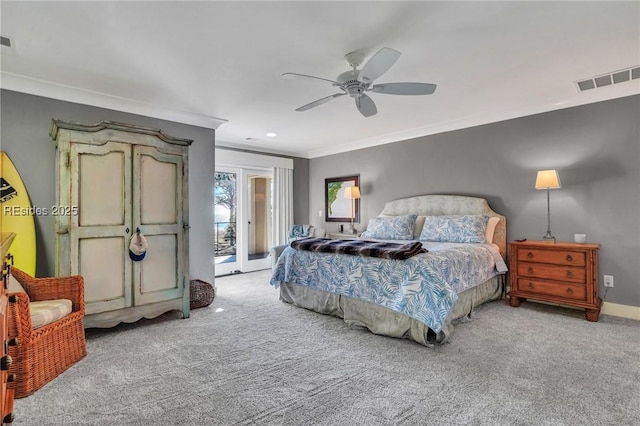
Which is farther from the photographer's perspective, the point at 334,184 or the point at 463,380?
the point at 334,184

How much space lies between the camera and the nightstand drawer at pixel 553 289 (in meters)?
3.32

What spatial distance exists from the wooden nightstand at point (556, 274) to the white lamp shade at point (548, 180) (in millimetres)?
626

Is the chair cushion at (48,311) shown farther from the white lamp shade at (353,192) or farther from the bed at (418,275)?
the white lamp shade at (353,192)

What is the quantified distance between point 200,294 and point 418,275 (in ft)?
8.31

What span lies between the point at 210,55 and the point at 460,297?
3.11 m

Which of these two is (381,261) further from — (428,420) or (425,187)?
(425,187)

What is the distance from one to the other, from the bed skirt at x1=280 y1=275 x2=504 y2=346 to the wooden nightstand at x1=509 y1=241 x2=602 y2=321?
33 centimetres

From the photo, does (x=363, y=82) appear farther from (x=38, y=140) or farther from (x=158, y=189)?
(x=38, y=140)

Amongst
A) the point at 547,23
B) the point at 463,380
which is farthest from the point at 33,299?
the point at 547,23

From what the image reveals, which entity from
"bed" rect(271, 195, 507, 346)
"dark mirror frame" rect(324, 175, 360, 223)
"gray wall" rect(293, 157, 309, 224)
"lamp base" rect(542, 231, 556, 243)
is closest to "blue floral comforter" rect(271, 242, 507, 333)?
"bed" rect(271, 195, 507, 346)

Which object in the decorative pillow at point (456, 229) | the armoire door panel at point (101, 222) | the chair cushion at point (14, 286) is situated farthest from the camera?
the decorative pillow at point (456, 229)

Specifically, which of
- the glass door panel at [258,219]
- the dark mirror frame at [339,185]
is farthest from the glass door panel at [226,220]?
the dark mirror frame at [339,185]

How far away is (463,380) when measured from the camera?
2.13 metres

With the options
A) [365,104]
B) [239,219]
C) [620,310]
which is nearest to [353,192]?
[239,219]
